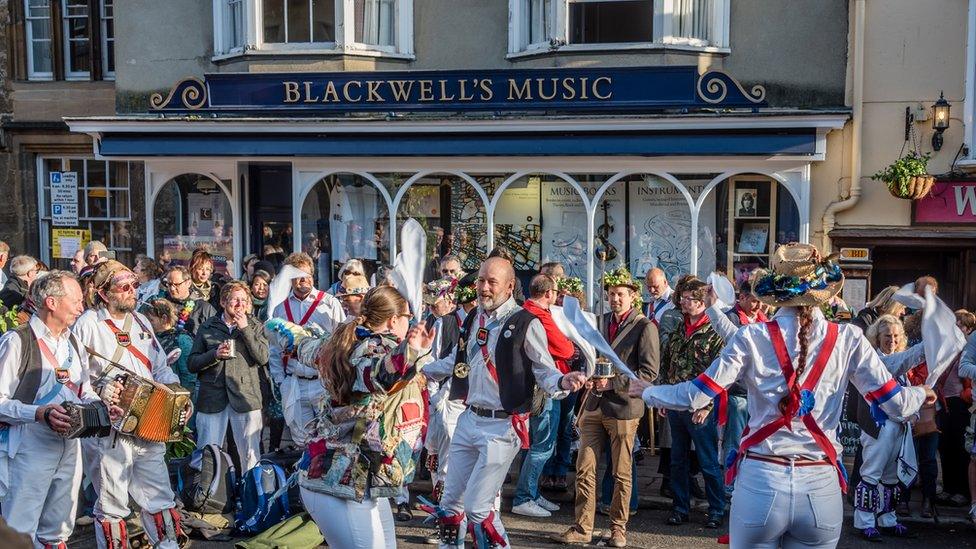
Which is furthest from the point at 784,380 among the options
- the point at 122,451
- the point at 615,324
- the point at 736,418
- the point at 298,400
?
the point at 298,400

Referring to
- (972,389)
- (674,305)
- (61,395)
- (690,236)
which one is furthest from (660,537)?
(690,236)

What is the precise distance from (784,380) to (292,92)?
9481 millimetres

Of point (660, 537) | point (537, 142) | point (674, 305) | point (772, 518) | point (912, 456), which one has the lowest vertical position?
point (660, 537)

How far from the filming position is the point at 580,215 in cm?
1266

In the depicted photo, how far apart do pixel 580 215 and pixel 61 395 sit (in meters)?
7.59

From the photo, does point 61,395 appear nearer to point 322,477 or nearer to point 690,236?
point 322,477

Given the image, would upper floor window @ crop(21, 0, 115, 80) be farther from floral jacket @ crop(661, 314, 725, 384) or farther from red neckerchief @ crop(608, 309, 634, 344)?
floral jacket @ crop(661, 314, 725, 384)

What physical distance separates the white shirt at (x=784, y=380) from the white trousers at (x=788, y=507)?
10cm

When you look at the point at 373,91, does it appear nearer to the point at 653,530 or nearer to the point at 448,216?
the point at 448,216

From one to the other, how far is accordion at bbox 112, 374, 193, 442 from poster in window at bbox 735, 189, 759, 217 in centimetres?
767

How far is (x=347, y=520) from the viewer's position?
189 inches

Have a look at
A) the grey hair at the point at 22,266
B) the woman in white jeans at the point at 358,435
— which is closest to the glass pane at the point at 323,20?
the grey hair at the point at 22,266

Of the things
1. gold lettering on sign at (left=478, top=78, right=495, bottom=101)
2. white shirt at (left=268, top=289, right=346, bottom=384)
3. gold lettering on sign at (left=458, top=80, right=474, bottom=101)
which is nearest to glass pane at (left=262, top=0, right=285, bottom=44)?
gold lettering on sign at (left=458, top=80, right=474, bottom=101)

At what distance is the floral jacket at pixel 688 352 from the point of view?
790cm
